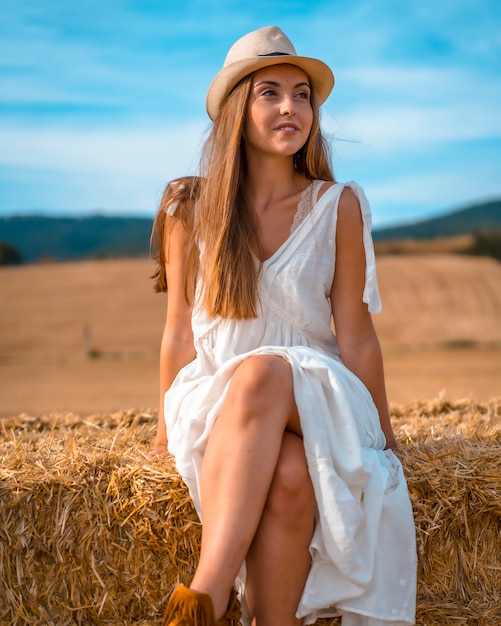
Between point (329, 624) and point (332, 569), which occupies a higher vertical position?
point (332, 569)

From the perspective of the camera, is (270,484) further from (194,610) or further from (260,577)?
(194,610)

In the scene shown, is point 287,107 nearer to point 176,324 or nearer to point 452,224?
point 176,324

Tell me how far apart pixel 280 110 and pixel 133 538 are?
4.96ft

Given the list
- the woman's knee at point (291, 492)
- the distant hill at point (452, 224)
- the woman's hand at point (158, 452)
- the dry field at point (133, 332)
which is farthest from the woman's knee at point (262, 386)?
the distant hill at point (452, 224)

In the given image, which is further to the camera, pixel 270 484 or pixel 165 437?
pixel 165 437

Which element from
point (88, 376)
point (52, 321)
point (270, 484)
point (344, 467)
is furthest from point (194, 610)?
point (52, 321)

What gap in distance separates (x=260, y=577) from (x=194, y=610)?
0.23m

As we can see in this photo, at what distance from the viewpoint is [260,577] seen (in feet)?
7.47

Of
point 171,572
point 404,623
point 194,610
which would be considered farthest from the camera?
point 171,572

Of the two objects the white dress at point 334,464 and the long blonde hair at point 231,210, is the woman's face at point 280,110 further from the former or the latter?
the white dress at point 334,464

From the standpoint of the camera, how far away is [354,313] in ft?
9.62

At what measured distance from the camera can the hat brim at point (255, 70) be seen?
116 inches

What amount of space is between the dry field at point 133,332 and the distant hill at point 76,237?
2.70 metres

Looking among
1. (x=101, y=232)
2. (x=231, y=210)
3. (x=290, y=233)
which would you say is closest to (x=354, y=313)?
(x=290, y=233)
